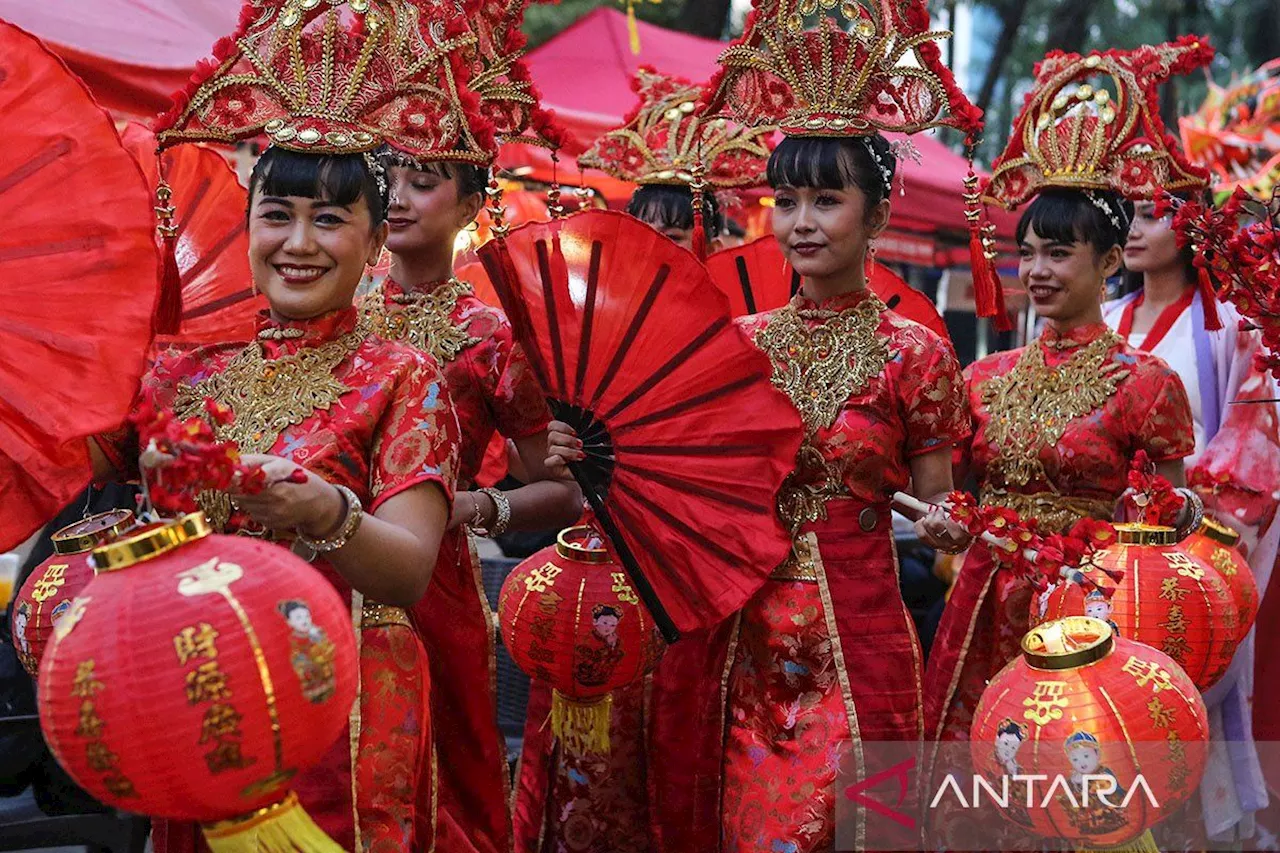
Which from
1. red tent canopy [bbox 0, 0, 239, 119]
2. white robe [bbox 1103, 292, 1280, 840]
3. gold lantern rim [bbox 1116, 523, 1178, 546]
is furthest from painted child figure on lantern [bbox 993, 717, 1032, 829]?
red tent canopy [bbox 0, 0, 239, 119]

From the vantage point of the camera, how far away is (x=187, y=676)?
196 cm

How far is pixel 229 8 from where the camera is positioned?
688 cm

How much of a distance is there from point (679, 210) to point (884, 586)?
2.15m

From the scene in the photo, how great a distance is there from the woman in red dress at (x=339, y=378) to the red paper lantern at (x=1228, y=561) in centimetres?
206

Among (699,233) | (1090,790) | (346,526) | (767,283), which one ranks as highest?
(346,526)

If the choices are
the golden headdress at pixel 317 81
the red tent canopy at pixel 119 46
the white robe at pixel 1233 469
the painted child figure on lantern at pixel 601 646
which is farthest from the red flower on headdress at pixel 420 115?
the white robe at pixel 1233 469

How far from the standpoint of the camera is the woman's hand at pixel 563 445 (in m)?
3.18

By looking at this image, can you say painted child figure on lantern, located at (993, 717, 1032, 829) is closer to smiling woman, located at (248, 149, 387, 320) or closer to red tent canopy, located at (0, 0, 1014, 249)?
smiling woman, located at (248, 149, 387, 320)

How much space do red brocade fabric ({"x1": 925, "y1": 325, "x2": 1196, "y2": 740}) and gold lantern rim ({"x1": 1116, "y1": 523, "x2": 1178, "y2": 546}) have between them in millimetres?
659

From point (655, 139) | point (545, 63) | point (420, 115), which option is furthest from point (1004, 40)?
point (420, 115)

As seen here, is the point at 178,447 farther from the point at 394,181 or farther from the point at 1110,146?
the point at 1110,146

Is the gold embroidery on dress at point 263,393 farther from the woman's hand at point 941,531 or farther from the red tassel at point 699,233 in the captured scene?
the red tassel at point 699,233

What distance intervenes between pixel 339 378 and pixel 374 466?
0.18m

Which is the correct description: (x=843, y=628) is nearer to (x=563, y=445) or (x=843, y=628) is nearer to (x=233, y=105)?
(x=563, y=445)
